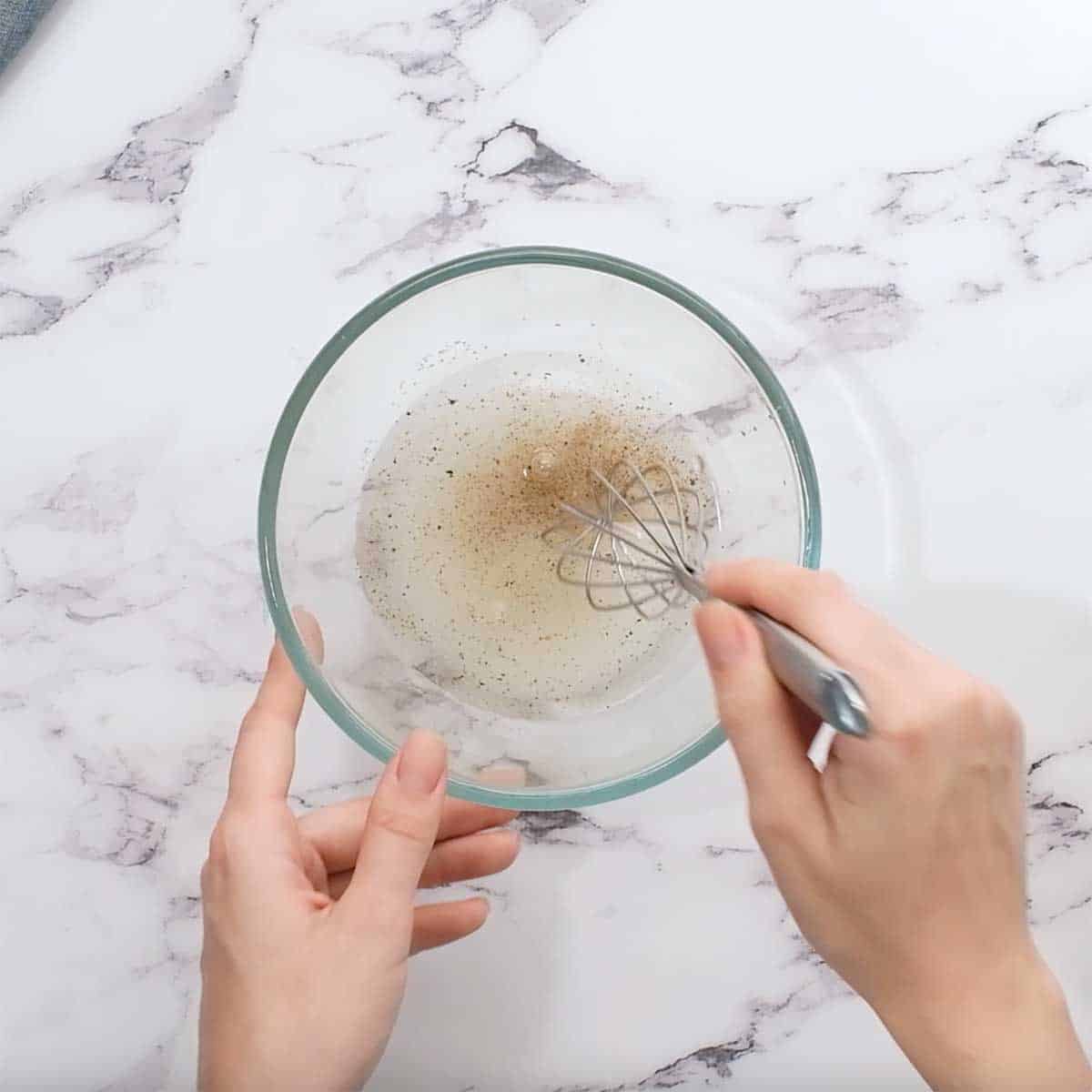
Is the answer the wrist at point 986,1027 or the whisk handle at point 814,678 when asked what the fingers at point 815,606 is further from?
the wrist at point 986,1027

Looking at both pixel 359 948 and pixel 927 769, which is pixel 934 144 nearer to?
pixel 927 769

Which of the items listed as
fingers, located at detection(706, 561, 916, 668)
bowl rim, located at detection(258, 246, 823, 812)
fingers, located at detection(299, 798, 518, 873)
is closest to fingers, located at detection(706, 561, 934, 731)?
fingers, located at detection(706, 561, 916, 668)

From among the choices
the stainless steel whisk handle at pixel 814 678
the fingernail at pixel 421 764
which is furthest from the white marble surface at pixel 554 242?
the stainless steel whisk handle at pixel 814 678

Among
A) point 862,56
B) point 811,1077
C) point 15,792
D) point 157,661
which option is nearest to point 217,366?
point 157,661

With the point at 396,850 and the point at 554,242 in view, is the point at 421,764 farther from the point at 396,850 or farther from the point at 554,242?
the point at 554,242

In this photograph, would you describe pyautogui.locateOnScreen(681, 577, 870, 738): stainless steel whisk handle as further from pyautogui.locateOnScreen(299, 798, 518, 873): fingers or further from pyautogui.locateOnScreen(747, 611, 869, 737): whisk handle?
pyautogui.locateOnScreen(299, 798, 518, 873): fingers
